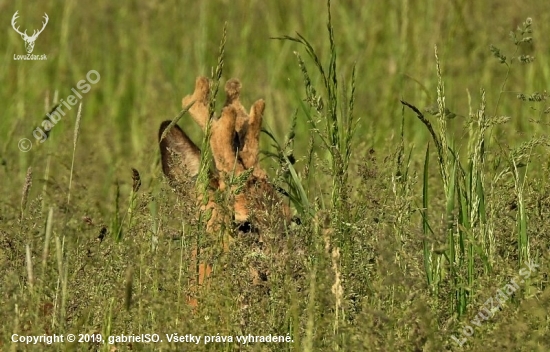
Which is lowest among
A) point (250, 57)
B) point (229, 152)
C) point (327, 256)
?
point (327, 256)

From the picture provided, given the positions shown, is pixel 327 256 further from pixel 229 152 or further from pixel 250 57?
pixel 250 57

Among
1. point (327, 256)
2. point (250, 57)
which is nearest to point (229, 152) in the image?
point (327, 256)

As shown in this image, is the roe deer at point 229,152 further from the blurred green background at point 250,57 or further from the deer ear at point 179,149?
the blurred green background at point 250,57

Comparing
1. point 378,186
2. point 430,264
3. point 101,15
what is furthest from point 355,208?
point 101,15

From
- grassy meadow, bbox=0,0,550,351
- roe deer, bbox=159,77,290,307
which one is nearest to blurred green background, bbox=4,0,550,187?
grassy meadow, bbox=0,0,550,351

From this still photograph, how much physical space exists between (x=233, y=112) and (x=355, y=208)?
71 centimetres

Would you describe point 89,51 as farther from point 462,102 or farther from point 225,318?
point 225,318

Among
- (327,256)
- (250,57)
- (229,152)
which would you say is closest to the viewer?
(327,256)

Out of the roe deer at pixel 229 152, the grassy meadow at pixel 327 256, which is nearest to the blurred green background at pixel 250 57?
the grassy meadow at pixel 327 256

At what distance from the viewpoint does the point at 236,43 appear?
26.6 ft

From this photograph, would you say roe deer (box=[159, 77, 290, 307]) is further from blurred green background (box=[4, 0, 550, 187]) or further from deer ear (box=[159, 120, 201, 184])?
blurred green background (box=[4, 0, 550, 187])

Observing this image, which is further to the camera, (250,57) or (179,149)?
(250,57)

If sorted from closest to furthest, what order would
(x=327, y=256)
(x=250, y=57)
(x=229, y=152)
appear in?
(x=327, y=256)
(x=229, y=152)
(x=250, y=57)

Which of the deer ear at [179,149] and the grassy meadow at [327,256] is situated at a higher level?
the deer ear at [179,149]
